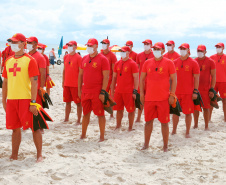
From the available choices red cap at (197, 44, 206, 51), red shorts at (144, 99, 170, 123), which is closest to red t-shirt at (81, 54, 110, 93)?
red shorts at (144, 99, 170, 123)

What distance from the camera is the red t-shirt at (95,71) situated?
6133 millimetres

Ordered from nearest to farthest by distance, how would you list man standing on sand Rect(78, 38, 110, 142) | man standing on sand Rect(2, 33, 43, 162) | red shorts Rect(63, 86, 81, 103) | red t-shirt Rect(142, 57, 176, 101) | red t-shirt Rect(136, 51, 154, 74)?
man standing on sand Rect(2, 33, 43, 162) → red t-shirt Rect(142, 57, 176, 101) → man standing on sand Rect(78, 38, 110, 142) → red shorts Rect(63, 86, 81, 103) → red t-shirt Rect(136, 51, 154, 74)

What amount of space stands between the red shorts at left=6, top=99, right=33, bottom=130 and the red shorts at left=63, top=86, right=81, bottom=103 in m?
3.02

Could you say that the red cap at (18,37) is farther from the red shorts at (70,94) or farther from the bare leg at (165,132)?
the red shorts at (70,94)

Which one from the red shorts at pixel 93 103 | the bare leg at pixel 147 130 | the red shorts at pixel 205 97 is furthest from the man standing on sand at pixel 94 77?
the red shorts at pixel 205 97

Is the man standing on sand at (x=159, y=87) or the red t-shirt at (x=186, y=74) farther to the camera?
the red t-shirt at (x=186, y=74)

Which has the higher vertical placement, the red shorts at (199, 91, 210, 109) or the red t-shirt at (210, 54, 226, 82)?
the red t-shirt at (210, 54, 226, 82)

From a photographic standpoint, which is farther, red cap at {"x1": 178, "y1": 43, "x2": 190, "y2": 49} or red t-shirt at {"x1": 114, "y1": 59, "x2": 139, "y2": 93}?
red t-shirt at {"x1": 114, "y1": 59, "x2": 139, "y2": 93}

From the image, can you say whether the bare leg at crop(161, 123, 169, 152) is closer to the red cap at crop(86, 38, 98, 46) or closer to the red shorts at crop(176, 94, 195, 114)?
the red shorts at crop(176, 94, 195, 114)

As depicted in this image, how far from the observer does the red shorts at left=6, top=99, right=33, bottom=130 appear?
4.76 m

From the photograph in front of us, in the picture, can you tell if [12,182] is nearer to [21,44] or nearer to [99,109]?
[21,44]

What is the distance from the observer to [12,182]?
4223 millimetres

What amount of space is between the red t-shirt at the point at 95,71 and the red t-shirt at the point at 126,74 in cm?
123

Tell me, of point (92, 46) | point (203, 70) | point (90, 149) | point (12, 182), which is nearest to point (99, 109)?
point (90, 149)
